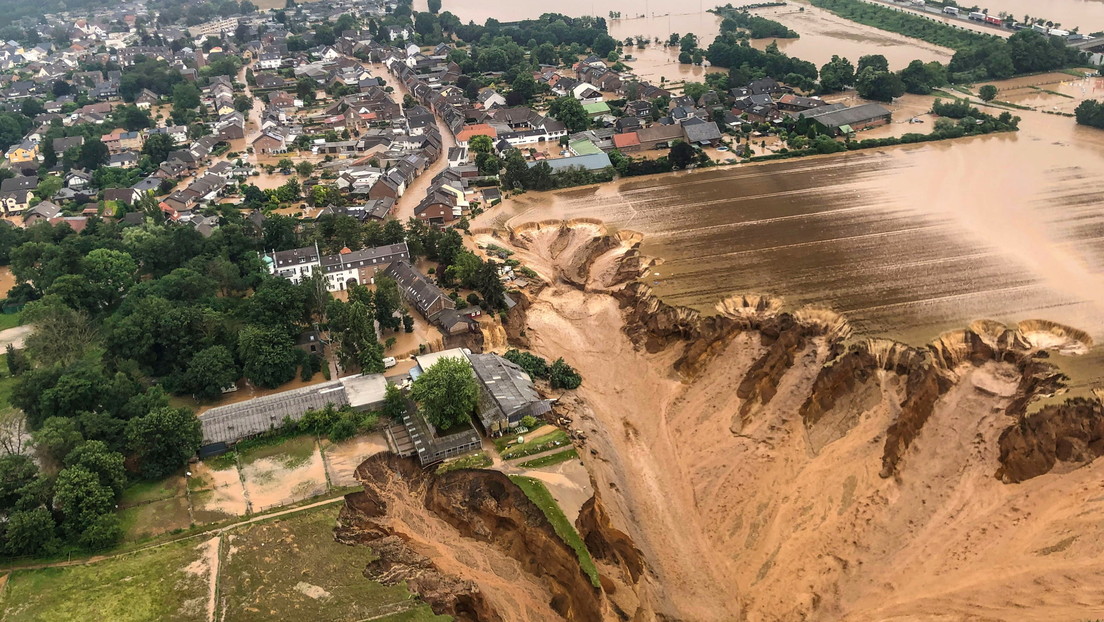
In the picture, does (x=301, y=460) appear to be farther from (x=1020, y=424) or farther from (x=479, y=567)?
(x=1020, y=424)

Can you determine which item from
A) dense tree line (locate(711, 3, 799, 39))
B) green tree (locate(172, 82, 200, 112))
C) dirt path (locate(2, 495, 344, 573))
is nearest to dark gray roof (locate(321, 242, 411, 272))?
dirt path (locate(2, 495, 344, 573))

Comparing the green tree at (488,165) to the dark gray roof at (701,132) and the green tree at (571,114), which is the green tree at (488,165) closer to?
the green tree at (571,114)

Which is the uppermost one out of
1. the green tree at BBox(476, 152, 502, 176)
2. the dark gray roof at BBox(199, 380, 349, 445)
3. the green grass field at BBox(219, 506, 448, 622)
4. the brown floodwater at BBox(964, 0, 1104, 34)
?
the brown floodwater at BBox(964, 0, 1104, 34)

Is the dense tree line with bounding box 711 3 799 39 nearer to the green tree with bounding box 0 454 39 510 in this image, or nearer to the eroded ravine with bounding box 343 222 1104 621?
the eroded ravine with bounding box 343 222 1104 621

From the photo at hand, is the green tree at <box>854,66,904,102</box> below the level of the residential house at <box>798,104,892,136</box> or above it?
above

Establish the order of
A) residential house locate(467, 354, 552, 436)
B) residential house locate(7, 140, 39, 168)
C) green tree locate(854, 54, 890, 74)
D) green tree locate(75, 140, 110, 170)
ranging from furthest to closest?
1. green tree locate(854, 54, 890, 74)
2. residential house locate(7, 140, 39, 168)
3. green tree locate(75, 140, 110, 170)
4. residential house locate(467, 354, 552, 436)

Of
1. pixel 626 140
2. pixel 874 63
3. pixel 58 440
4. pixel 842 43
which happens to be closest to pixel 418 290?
pixel 58 440
